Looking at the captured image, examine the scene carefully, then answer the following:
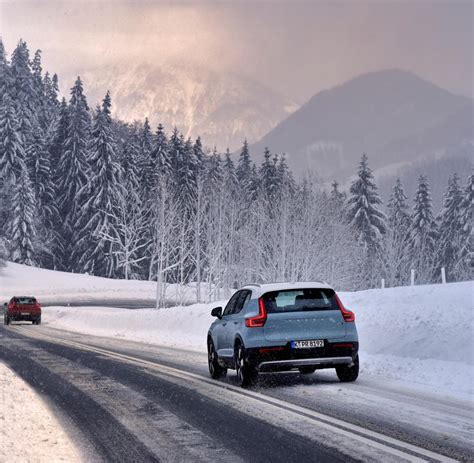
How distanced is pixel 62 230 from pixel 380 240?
37.8m

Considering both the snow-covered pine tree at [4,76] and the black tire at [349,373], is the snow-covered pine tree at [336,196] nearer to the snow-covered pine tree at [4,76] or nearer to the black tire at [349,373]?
the snow-covered pine tree at [4,76]

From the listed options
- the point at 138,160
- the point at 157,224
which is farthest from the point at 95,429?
the point at 138,160

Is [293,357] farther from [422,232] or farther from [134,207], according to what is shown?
[134,207]

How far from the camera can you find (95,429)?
26.4 feet

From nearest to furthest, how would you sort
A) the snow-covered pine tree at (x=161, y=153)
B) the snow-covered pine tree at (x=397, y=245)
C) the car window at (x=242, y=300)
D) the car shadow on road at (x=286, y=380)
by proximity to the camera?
the car shadow on road at (x=286, y=380) → the car window at (x=242, y=300) → the snow-covered pine tree at (x=397, y=245) → the snow-covered pine tree at (x=161, y=153)

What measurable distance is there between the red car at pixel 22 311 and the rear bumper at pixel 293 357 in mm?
29969

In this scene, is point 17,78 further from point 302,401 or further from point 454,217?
point 302,401

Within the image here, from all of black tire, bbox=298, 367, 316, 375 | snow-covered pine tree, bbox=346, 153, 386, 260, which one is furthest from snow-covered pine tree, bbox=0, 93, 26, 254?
black tire, bbox=298, 367, 316, 375

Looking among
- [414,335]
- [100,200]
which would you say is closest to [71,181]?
[100,200]


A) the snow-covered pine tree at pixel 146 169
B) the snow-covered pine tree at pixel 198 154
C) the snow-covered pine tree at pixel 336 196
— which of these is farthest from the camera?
the snow-covered pine tree at pixel 198 154

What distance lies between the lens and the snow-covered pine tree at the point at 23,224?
77188 mm

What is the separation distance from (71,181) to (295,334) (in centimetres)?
7893

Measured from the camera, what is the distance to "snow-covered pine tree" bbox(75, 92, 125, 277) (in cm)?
8100

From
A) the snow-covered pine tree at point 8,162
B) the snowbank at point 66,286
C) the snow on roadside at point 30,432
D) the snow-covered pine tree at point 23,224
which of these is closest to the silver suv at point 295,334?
the snow on roadside at point 30,432
